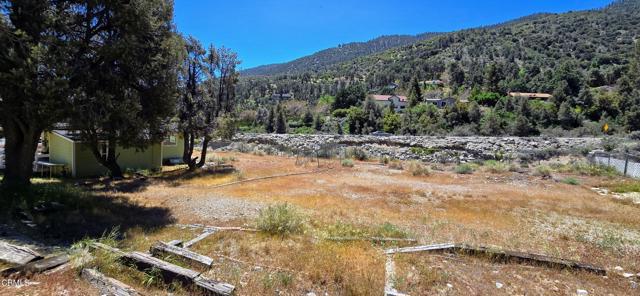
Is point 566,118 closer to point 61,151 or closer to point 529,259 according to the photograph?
point 529,259

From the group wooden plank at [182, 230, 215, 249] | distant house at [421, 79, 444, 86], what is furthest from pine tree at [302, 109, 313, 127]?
wooden plank at [182, 230, 215, 249]

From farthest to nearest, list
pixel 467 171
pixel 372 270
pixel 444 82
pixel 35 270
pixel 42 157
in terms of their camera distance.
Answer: pixel 444 82, pixel 467 171, pixel 42 157, pixel 372 270, pixel 35 270

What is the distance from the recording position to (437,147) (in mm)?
32281

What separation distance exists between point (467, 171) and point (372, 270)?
18104mm

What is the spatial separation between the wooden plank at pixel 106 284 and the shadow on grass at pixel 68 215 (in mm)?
2678

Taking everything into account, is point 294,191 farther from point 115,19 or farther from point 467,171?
point 467,171

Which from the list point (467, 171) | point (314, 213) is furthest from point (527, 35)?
point (314, 213)

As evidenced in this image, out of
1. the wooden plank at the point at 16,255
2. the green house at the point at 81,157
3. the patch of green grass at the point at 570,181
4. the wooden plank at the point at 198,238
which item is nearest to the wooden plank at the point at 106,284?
the wooden plank at the point at 16,255

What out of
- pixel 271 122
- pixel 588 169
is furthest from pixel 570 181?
pixel 271 122

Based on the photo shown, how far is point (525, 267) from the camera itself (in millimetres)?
5746

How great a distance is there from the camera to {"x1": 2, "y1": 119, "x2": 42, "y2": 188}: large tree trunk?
9310 millimetres

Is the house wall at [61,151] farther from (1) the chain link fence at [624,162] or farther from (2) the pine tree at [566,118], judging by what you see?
(2) the pine tree at [566,118]

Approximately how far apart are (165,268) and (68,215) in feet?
16.1

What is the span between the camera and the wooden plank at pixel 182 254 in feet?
16.5
